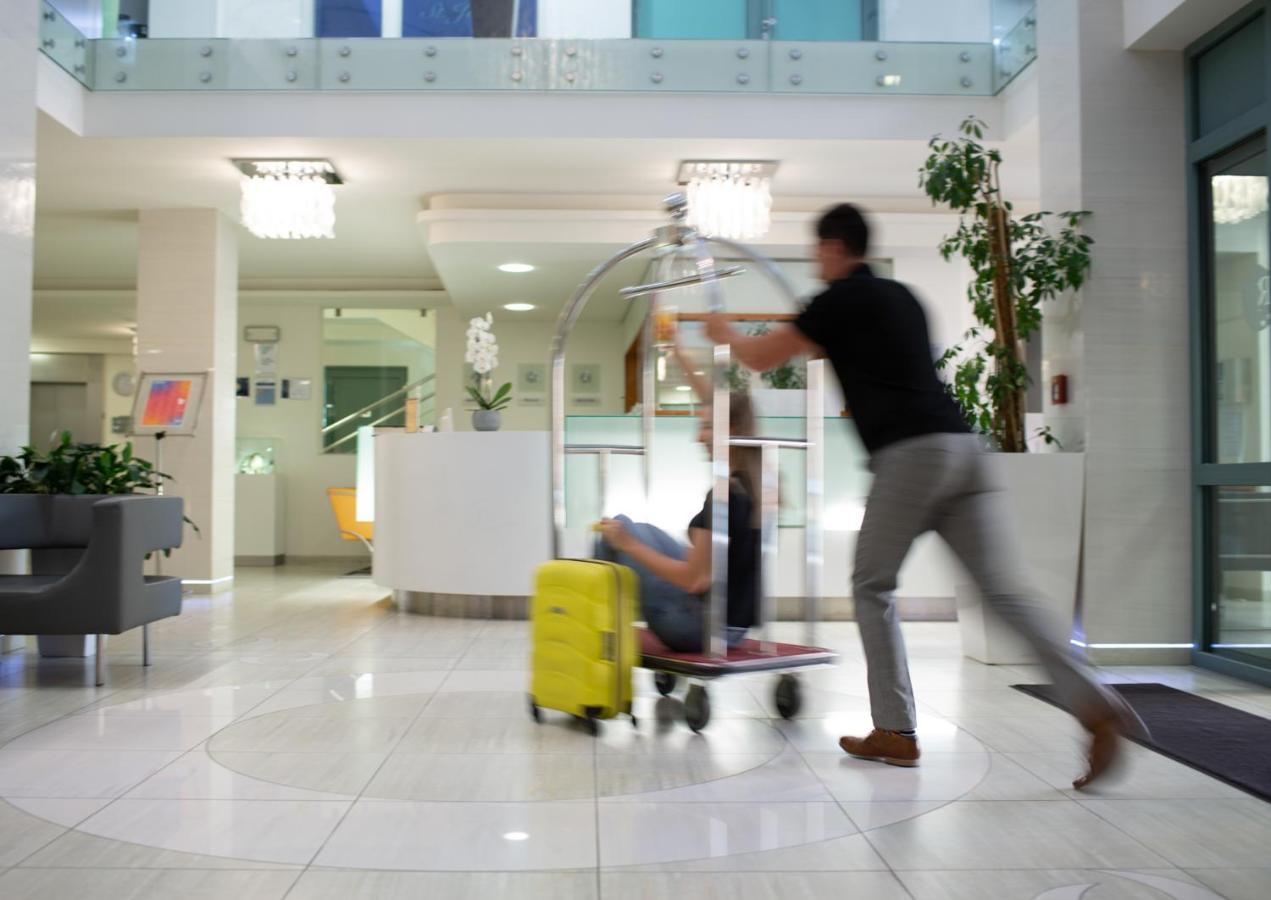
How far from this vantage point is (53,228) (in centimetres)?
951

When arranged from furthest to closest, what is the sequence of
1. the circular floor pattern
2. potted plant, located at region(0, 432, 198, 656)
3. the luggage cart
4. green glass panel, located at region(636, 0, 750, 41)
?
green glass panel, located at region(636, 0, 750, 41) → potted plant, located at region(0, 432, 198, 656) → the luggage cart → the circular floor pattern

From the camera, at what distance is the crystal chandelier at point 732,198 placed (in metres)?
7.32

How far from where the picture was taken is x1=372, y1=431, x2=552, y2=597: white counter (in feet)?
22.2

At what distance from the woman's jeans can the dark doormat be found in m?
1.31

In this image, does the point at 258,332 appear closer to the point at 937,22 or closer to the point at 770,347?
the point at 937,22

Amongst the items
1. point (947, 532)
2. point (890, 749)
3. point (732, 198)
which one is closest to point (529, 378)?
point (732, 198)

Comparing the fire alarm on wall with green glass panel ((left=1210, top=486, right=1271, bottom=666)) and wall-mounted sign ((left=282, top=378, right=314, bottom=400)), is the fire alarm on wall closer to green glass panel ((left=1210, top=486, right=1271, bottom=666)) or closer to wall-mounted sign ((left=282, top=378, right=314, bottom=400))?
green glass panel ((left=1210, top=486, right=1271, bottom=666))

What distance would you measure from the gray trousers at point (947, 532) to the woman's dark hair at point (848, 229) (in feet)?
1.87

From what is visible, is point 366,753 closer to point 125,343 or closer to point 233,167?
point 233,167

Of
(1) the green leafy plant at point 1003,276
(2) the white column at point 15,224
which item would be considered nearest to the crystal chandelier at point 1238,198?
(1) the green leafy plant at point 1003,276

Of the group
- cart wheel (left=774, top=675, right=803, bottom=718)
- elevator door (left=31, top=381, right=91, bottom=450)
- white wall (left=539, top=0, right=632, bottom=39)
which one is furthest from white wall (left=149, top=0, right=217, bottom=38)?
elevator door (left=31, top=381, right=91, bottom=450)

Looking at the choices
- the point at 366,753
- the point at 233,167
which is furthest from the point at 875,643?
the point at 233,167

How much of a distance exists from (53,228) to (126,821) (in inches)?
325

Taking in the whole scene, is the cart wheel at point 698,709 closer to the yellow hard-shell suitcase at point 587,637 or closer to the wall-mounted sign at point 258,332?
the yellow hard-shell suitcase at point 587,637
